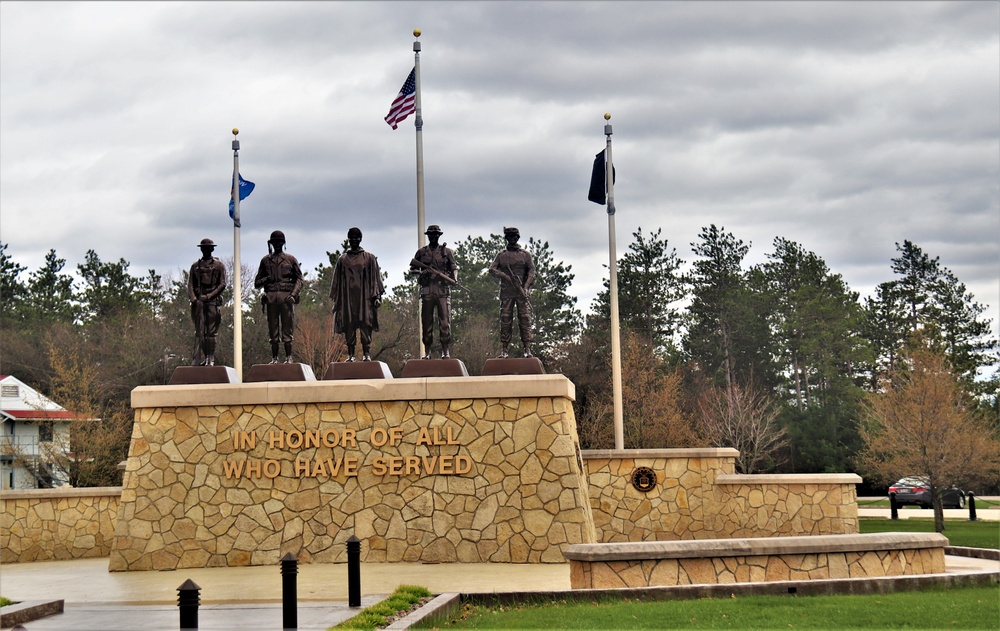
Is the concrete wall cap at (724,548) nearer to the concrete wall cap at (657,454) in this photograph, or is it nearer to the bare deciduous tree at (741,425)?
the concrete wall cap at (657,454)

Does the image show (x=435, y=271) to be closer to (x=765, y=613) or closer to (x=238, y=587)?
(x=238, y=587)

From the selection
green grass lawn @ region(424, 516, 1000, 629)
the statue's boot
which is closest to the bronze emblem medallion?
the statue's boot

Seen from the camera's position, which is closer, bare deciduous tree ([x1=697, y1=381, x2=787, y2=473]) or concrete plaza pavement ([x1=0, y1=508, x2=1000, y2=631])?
concrete plaza pavement ([x1=0, y1=508, x2=1000, y2=631])

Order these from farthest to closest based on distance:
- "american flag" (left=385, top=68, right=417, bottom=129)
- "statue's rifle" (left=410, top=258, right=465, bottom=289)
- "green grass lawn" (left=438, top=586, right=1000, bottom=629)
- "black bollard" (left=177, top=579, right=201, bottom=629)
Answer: "american flag" (left=385, top=68, right=417, bottom=129)
"statue's rifle" (left=410, top=258, right=465, bottom=289)
"green grass lawn" (left=438, top=586, right=1000, bottom=629)
"black bollard" (left=177, top=579, right=201, bottom=629)

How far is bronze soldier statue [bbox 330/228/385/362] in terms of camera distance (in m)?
17.8

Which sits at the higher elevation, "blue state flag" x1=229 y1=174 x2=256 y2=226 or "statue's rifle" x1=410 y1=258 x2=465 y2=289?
"blue state flag" x1=229 y1=174 x2=256 y2=226

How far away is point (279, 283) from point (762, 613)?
10054 millimetres

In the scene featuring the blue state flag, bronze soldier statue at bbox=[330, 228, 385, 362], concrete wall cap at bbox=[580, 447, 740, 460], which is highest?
the blue state flag

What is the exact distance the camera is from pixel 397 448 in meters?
16.9

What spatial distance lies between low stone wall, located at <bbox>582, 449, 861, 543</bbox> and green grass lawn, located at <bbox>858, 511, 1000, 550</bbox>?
10.5ft

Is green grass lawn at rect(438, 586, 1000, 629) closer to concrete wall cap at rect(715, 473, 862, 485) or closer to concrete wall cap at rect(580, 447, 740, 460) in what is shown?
concrete wall cap at rect(715, 473, 862, 485)

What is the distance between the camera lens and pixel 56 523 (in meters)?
19.7

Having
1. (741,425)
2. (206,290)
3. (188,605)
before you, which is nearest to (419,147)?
(206,290)

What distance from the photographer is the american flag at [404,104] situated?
21.8 metres
